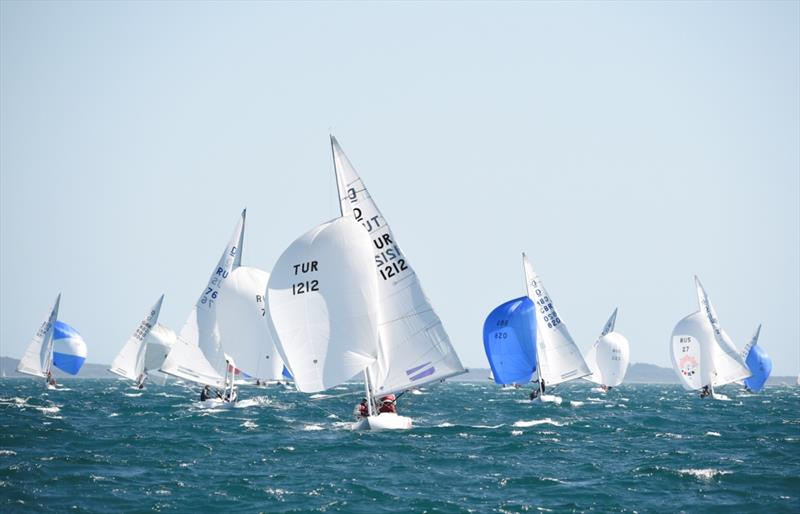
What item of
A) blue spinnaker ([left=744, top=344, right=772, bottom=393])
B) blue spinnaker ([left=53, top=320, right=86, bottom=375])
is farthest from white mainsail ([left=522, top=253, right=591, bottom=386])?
blue spinnaker ([left=53, top=320, right=86, bottom=375])

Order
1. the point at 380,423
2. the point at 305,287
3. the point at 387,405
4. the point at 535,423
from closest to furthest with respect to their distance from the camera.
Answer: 1. the point at 305,287
2. the point at 380,423
3. the point at 387,405
4. the point at 535,423

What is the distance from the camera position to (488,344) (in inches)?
2603

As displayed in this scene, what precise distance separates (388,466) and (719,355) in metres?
62.9

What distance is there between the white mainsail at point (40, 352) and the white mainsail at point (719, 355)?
196 ft

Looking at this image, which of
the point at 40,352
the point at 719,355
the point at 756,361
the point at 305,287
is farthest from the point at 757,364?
the point at 305,287

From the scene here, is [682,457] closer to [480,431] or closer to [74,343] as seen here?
[480,431]

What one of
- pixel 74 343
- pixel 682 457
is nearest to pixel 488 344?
pixel 682 457

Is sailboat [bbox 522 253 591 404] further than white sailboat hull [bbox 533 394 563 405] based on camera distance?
Yes

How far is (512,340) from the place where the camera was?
214 feet

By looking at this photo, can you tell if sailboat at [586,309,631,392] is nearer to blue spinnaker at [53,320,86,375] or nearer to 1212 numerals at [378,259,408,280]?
blue spinnaker at [53,320,86,375]

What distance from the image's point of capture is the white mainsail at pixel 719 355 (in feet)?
273

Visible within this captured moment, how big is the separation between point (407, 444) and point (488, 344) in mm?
33732

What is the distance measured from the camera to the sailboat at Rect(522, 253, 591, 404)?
66.2 metres

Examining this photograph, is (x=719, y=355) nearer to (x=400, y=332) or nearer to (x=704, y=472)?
(x=400, y=332)
